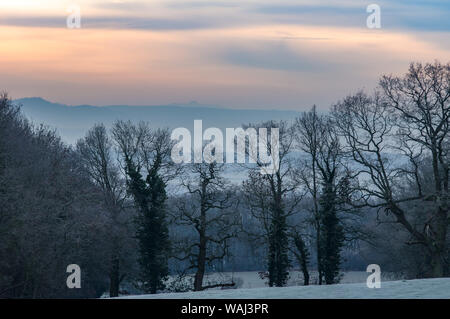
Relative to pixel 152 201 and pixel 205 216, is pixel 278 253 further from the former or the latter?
pixel 152 201

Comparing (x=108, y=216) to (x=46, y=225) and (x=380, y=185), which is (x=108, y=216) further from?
(x=380, y=185)

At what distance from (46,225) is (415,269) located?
870 inches

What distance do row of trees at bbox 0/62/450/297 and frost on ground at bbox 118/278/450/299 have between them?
20006mm

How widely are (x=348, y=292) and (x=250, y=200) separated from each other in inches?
1234

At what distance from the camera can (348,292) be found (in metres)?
15.3

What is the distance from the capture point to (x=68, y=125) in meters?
102

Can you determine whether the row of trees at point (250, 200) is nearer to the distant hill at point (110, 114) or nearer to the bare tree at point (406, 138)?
the bare tree at point (406, 138)

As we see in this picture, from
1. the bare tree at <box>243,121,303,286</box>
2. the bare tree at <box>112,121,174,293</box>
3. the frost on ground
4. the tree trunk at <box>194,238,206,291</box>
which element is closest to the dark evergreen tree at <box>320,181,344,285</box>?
the bare tree at <box>243,121,303,286</box>

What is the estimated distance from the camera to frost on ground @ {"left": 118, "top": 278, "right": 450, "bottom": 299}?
14359mm

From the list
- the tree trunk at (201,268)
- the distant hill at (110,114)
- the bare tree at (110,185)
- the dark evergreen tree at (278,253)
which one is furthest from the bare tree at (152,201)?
the distant hill at (110,114)

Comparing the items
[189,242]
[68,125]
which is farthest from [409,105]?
[68,125]

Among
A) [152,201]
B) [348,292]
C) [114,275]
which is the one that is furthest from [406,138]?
[348,292]

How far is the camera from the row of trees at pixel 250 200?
3672 centimetres

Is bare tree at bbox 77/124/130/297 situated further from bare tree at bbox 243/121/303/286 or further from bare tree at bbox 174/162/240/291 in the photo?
bare tree at bbox 243/121/303/286
